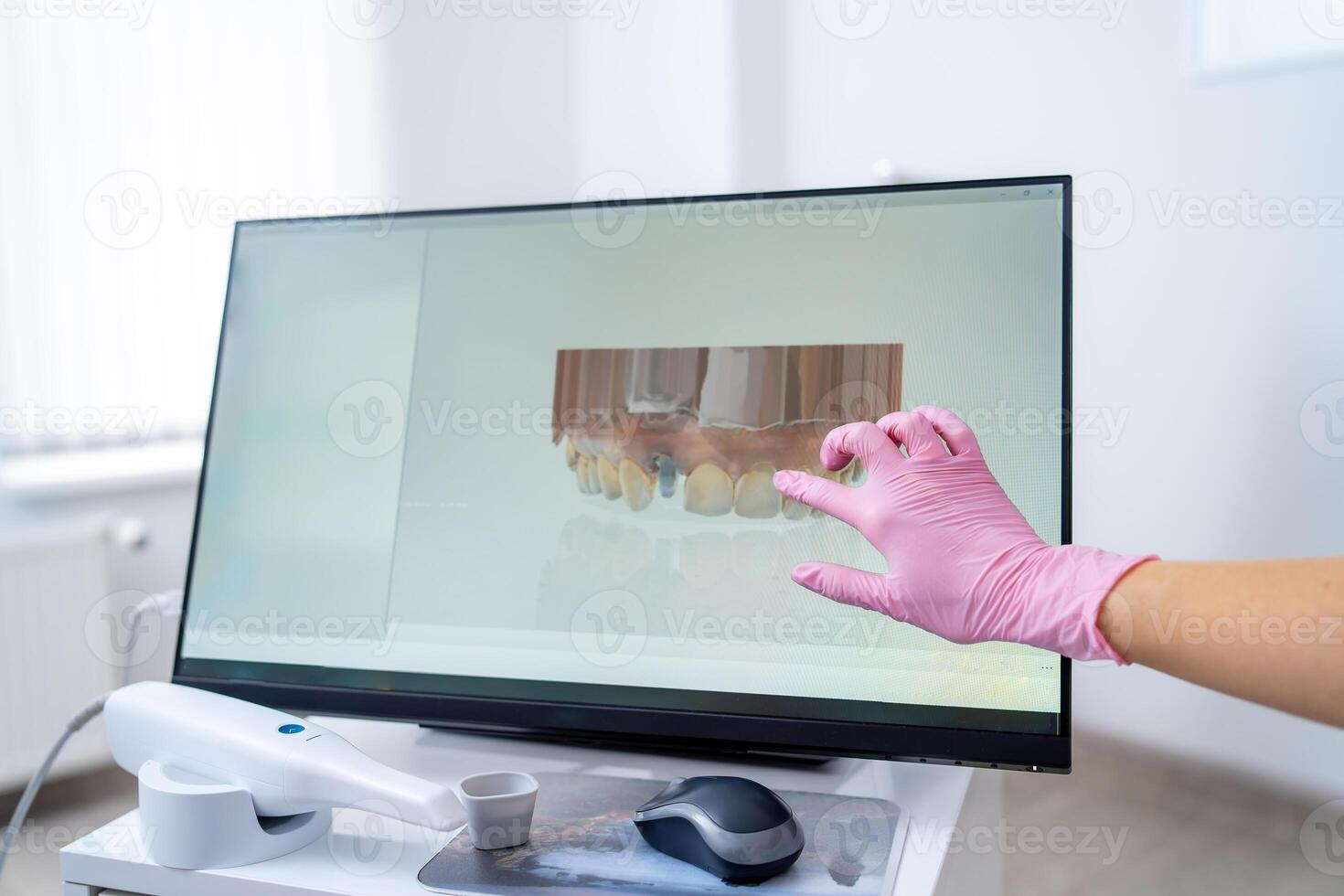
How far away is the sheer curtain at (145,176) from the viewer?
1.78m

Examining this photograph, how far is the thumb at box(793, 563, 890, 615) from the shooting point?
2.30 ft

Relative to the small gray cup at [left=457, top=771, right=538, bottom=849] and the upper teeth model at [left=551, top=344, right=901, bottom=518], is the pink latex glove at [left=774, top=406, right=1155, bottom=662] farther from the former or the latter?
the small gray cup at [left=457, top=771, right=538, bottom=849]

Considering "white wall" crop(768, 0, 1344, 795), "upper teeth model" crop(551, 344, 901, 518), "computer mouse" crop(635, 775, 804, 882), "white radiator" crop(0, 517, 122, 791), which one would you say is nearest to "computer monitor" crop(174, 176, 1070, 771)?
"upper teeth model" crop(551, 344, 901, 518)

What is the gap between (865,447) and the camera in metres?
0.73

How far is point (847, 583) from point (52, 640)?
173 cm

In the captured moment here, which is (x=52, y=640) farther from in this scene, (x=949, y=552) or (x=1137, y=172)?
(x=1137, y=172)

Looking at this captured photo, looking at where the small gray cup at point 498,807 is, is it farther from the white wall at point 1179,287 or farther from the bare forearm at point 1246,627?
the white wall at point 1179,287

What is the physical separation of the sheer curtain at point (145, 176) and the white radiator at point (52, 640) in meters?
0.21

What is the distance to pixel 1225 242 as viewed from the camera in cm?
109

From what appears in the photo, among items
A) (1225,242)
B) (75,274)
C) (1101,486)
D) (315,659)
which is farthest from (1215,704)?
(75,274)

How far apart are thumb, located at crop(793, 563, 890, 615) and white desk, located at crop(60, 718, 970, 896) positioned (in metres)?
0.20

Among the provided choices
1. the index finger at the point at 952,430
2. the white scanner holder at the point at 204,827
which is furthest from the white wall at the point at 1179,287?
the white scanner holder at the point at 204,827

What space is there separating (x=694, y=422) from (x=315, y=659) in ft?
1.43

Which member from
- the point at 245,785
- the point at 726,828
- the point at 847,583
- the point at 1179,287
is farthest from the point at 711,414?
the point at 1179,287
